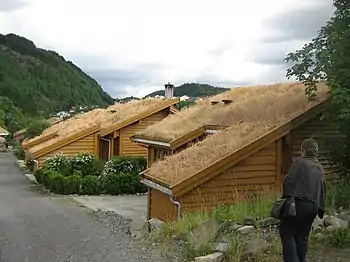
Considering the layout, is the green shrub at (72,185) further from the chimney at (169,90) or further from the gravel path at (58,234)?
the chimney at (169,90)

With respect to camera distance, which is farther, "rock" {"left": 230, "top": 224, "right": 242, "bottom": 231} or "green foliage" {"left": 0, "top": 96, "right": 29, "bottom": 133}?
"green foliage" {"left": 0, "top": 96, "right": 29, "bottom": 133}

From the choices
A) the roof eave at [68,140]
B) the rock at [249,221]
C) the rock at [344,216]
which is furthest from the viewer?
the roof eave at [68,140]

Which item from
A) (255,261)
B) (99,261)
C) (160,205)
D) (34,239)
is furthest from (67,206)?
(255,261)

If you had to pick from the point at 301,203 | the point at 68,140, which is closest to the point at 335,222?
the point at 301,203

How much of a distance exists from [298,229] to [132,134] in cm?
2627

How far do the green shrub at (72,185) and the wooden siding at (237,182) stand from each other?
1401 centimetres

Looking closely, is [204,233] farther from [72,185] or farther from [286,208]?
[72,185]

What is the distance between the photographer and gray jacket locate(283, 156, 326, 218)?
263 inches

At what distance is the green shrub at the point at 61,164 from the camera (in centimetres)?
3178

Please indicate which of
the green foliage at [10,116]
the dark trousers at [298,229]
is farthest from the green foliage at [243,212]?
the green foliage at [10,116]

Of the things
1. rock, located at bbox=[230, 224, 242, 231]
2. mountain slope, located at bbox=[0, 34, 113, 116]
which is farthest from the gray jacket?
mountain slope, located at bbox=[0, 34, 113, 116]

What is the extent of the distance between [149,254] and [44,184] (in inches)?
892

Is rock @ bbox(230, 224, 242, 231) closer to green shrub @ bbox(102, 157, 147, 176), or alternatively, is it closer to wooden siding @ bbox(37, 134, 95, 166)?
green shrub @ bbox(102, 157, 147, 176)

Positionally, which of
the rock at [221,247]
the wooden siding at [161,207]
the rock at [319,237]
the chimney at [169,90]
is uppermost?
the chimney at [169,90]
